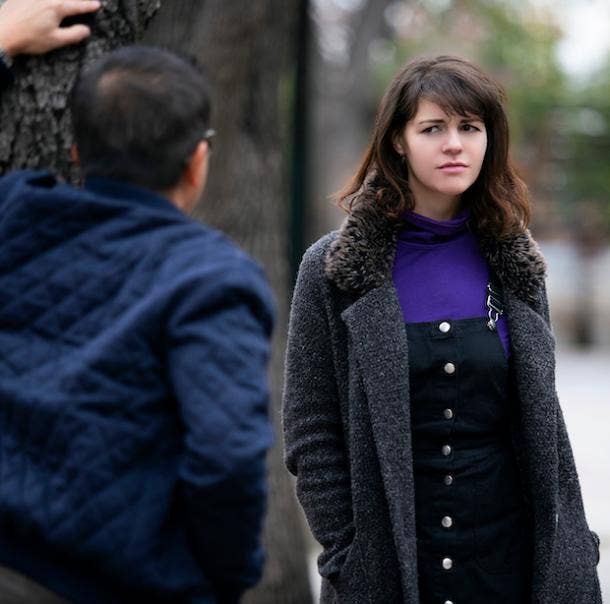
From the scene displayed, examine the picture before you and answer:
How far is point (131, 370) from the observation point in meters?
2.04

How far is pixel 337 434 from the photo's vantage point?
301 cm

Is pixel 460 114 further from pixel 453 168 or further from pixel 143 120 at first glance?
pixel 143 120

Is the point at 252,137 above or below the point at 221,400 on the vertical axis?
below

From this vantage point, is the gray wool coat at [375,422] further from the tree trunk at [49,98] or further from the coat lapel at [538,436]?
the tree trunk at [49,98]

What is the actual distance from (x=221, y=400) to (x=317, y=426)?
100cm

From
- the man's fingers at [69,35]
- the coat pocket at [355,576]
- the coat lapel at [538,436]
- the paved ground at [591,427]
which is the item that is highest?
the man's fingers at [69,35]

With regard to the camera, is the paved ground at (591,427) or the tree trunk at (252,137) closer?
the tree trunk at (252,137)

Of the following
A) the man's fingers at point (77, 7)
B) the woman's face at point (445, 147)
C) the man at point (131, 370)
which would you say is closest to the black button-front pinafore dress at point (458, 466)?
the woman's face at point (445, 147)

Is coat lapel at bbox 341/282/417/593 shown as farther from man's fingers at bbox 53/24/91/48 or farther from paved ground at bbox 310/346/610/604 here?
paved ground at bbox 310/346/610/604

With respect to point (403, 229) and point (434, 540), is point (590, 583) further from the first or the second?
point (403, 229)

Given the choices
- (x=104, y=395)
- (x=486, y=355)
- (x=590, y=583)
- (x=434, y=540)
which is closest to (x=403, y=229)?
(x=486, y=355)

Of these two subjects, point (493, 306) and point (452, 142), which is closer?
point (452, 142)

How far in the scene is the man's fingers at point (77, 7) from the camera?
272 cm

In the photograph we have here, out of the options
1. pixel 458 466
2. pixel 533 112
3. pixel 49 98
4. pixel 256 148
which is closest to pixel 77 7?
pixel 49 98
